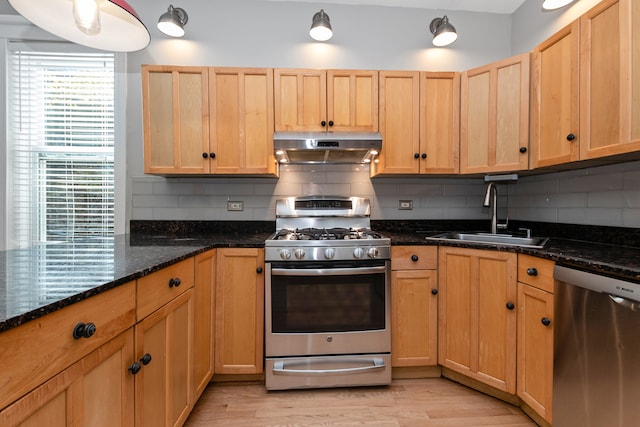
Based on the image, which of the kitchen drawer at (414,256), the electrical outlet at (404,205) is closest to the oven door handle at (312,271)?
the kitchen drawer at (414,256)

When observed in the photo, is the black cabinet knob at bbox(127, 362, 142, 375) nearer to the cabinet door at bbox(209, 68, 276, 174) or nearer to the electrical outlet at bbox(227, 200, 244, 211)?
the cabinet door at bbox(209, 68, 276, 174)

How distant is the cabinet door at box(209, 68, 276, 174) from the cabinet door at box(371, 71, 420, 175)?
86 centimetres

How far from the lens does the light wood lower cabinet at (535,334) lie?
1461 millimetres

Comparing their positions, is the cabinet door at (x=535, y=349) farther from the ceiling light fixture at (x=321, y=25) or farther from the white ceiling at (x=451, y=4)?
the white ceiling at (x=451, y=4)

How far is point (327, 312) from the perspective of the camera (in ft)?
6.18

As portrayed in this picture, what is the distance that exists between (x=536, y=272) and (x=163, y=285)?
182 centimetres

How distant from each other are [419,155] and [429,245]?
0.72 m

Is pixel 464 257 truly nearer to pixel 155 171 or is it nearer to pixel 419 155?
pixel 419 155

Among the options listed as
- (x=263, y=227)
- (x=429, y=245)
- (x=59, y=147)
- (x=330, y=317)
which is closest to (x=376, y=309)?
(x=330, y=317)

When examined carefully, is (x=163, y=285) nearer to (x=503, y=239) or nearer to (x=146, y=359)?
(x=146, y=359)

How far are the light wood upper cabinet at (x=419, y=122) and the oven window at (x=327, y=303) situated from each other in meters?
0.92

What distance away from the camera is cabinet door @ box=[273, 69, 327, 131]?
7.14 feet

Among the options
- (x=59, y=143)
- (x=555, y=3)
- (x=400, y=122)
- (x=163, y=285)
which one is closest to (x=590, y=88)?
(x=555, y=3)

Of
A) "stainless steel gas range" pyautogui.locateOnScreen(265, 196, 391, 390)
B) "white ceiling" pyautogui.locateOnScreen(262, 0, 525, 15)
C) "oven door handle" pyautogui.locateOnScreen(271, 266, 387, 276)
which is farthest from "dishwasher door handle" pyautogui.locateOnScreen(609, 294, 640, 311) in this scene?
"white ceiling" pyautogui.locateOnScreen(262, 0, 525, 15)
